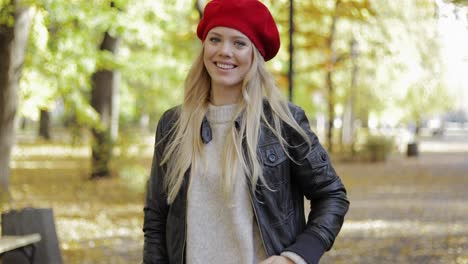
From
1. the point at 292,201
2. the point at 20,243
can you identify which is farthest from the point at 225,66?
the point at 20,243

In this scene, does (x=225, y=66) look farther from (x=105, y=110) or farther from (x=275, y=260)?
(x=105, y=110)

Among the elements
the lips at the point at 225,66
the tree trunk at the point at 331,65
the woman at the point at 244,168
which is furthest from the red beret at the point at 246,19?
the tree trunk at the point at 331,65

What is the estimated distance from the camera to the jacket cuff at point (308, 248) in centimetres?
259

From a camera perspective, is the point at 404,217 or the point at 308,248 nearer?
the point at 308,248

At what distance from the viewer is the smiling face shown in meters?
2.71

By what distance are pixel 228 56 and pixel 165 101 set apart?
102 ft

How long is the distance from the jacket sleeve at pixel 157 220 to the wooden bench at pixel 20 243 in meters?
3.90

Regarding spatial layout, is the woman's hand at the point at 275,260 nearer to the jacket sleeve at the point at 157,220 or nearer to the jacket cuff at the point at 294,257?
the jacket cuff at the point at 294,257

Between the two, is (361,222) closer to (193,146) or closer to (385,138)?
(193,146)

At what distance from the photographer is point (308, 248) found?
8.55 feet

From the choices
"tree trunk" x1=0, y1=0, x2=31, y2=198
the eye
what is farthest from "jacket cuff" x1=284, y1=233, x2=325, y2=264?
"tree trunk" x1=0, y1=0, x2=31, y2=198

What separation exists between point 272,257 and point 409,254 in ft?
28.9

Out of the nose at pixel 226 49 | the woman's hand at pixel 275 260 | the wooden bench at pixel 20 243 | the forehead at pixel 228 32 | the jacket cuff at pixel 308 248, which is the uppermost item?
the forehead at pixel 228 32

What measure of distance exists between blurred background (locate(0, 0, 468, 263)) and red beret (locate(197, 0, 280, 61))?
909 millimetres
